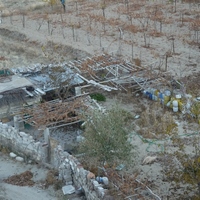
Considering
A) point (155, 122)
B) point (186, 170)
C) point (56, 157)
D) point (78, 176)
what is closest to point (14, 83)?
point (56, 157)

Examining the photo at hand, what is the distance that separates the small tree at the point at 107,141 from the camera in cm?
1274

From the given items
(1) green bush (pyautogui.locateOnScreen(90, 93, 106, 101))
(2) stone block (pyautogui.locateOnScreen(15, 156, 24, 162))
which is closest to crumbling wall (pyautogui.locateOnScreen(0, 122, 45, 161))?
(2) stone block (pyautogui.locateOnScreen(15, 156, 24, 162))

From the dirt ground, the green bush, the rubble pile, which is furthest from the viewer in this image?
the dirt ground

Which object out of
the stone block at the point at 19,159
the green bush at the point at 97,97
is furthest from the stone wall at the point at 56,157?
the green bush at the point at 97,97

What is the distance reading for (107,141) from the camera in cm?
1280

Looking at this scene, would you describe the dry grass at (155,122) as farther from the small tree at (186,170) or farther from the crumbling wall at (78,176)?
the crumbling wall at (78,176)

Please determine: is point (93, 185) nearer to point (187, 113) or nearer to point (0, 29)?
point (187, 113)

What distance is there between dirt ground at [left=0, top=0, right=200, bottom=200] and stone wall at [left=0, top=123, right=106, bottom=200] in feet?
15.9

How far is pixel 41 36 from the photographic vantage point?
94.6ft

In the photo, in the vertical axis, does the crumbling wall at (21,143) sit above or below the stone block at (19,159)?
above

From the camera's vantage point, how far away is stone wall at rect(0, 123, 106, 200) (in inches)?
479

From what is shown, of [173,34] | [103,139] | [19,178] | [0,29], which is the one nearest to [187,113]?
[103,139]

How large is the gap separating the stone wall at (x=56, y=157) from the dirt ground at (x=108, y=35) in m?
4.85

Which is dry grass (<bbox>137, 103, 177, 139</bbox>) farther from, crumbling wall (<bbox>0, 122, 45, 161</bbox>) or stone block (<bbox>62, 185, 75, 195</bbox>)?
stone block (<bbox>62, 185, 75, 195</bbox>)
